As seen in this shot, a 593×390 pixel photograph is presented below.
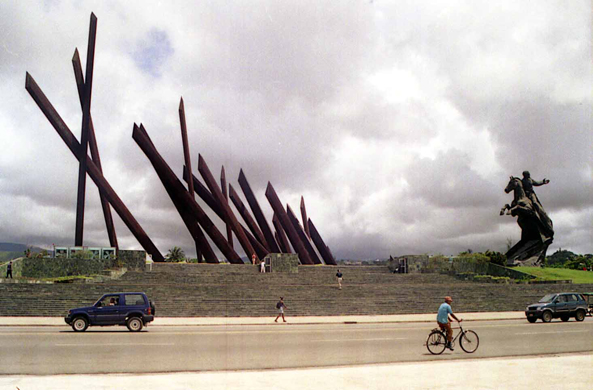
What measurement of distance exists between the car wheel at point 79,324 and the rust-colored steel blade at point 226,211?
A: 71.8 ft

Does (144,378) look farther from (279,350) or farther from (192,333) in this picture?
(192,333)

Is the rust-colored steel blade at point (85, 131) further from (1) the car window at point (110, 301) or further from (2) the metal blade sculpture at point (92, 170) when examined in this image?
(1) the car window at point (110, 301)

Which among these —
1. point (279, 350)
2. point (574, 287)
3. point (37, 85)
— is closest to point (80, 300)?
point (279, 350)

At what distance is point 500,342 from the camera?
12.9 m

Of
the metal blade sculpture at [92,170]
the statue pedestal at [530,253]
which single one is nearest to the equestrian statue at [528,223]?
the statue pedestal at [530,253]

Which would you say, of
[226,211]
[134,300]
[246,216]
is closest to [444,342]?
[134,300]

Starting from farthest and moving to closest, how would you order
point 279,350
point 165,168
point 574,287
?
A: point 165,168 < point 574,287 < point 279,350

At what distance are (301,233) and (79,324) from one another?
3231 cm

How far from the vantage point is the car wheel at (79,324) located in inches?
617

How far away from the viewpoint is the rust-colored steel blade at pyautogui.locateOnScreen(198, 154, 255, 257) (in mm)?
37906

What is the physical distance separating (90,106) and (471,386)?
32478 mm

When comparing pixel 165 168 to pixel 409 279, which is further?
pixel 165 168

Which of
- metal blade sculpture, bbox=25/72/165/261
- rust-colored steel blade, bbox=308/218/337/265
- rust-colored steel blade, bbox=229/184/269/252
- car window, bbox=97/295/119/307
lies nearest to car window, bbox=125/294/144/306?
car window, bbox=97/295/119/307

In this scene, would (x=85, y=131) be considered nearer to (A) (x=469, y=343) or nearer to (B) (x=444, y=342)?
(B) (x=444, y=342)
